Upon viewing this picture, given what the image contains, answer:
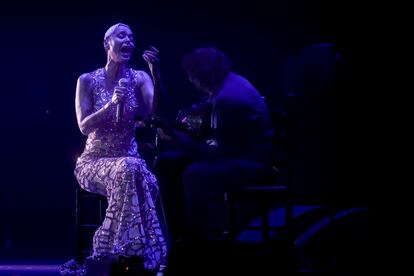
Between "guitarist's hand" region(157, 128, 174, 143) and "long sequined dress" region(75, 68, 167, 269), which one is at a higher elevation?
"guitarist's hand" region(157, 128, 174, 143)

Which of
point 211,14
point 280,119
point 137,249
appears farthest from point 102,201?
point 211,14

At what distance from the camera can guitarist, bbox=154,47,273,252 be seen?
404 cm

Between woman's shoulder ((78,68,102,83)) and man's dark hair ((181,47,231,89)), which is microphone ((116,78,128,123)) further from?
man's dark hair ((181,47,231,89))

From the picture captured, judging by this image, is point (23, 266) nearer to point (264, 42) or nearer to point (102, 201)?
point (102, 201)

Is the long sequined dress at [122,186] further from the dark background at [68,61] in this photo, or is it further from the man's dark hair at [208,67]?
the dark background at [68,61]

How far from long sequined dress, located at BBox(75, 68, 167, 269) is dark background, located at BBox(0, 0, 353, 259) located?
1184mm

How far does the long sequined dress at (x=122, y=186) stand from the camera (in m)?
4.14

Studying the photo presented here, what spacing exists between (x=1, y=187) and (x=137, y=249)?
232 centimetres

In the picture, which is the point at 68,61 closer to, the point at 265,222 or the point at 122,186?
the point at 122,186

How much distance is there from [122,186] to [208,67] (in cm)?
87

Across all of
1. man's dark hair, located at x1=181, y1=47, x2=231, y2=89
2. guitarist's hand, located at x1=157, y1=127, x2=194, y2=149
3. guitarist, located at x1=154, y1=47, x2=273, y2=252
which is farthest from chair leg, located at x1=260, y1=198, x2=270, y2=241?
man's dark hair, located at x1=181, y1=47, x2=231, y2=89

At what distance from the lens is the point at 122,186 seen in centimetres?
419

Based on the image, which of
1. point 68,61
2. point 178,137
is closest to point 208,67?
point 178,137

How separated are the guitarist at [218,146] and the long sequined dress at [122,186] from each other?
5.9 inches
